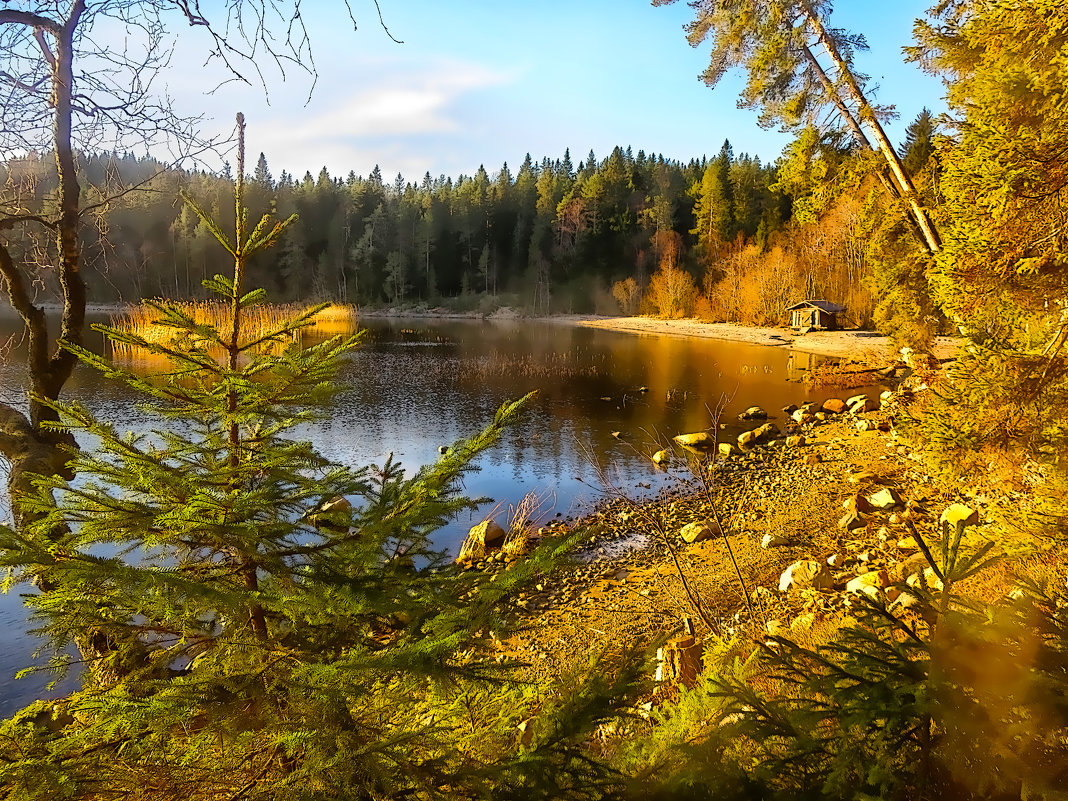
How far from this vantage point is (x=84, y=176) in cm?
400

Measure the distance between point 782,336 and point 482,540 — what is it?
3241cm

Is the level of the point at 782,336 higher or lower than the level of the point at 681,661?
higher

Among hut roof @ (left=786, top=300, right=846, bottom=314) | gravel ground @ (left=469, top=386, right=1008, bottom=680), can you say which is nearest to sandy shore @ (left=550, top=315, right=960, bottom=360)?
hut roof @ (left=786, top=300, right=846, bottom=314)

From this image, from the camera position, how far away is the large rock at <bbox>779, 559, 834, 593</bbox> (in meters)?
6.23

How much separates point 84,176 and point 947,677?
561 cm

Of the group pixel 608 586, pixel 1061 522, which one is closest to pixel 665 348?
pixel 608 586

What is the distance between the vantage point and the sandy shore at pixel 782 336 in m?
26.6

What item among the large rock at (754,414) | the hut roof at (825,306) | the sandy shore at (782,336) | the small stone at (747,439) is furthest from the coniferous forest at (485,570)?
the hut roof at (825,306)

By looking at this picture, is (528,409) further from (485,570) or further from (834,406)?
(485,570)

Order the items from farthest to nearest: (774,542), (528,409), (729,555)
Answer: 1. (528,409)
2. (774,542)
3. (729,555)

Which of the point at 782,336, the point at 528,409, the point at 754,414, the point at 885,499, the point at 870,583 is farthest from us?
the point at 782,336

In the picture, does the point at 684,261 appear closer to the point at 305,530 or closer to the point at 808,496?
the point at 808,496

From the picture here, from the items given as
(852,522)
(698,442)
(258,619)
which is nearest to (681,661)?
(258,619)

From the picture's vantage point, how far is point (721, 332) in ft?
136
